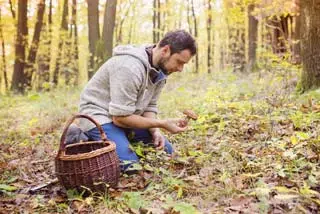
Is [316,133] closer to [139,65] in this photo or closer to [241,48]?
[139,65]

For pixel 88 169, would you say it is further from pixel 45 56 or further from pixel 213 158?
pixel 45 56

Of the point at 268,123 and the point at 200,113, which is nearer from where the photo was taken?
the point at 268,123

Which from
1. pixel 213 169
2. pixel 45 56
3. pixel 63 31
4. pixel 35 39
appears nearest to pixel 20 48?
pixel 35 39

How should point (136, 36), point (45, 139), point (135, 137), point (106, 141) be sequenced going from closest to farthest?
point (106, 141) → point (135, 137) → point (45, 139) → point (136, 36)

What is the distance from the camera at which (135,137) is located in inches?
181

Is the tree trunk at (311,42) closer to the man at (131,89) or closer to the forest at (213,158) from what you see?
the forest at (213,158)

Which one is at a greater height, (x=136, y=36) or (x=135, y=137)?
(x=136, y=36)

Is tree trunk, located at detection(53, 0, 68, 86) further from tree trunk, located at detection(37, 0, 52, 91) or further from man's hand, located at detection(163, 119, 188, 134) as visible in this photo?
man's hand, located at detection(163, 119, 188, 134)

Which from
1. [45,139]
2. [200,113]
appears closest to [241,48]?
[200,113]

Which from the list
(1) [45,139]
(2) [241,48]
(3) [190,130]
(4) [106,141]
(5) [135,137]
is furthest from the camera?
(2) [241,48]

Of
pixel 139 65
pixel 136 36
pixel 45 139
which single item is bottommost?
pixel 45 139

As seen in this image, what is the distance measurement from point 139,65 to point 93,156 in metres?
1.11

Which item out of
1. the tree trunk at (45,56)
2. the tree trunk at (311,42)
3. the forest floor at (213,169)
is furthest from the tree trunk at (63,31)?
the tree trunk at (311,42)

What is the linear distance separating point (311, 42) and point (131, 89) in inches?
145
